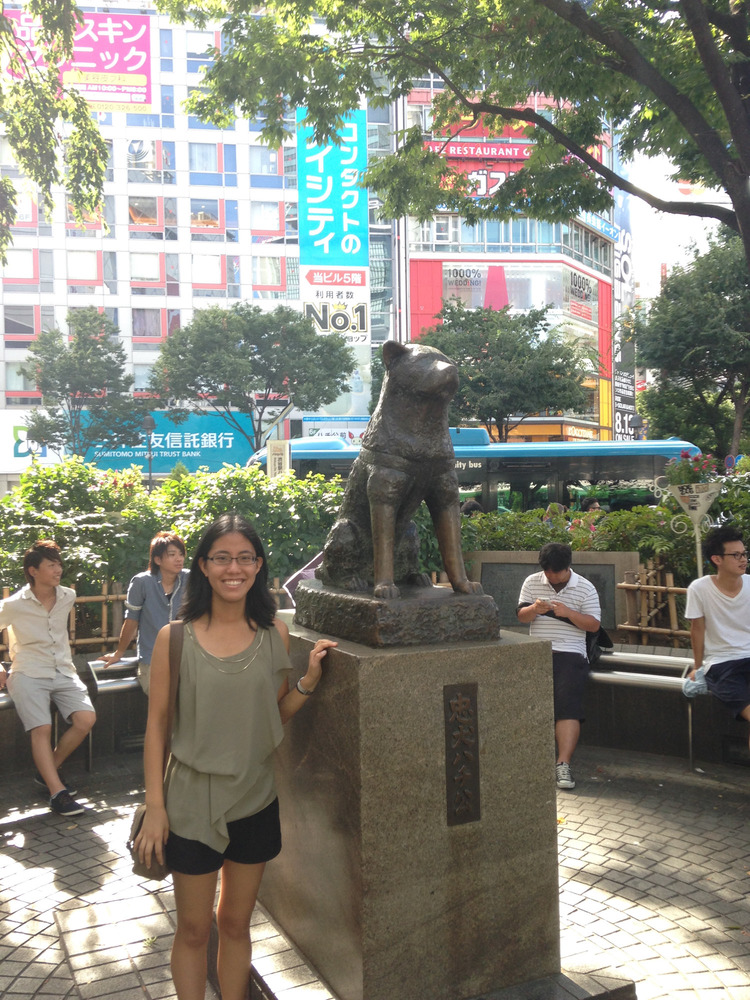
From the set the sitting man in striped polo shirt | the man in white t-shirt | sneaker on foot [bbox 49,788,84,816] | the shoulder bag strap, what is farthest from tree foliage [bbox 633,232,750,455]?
the shoulder bag strap

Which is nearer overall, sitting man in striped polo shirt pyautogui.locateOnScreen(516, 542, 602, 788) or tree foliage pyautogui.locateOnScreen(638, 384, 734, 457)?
sitting man in striped polo shirt pyautogui.locateOnScreen(516, 542, 602, 788)

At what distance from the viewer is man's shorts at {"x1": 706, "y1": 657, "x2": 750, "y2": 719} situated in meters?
4.63

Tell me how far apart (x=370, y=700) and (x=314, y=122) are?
848cm

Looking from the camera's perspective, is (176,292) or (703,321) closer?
(703,321)

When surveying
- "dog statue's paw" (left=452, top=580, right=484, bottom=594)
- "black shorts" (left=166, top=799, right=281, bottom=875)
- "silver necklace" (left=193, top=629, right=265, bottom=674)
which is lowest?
"black shorts" (left=166, top=799, right=281, bottom=875)

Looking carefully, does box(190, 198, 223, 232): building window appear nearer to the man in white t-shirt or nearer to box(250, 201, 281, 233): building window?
box(250, 201, 281, 233): building window

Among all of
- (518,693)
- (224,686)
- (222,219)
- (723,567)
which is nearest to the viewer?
(224,686)

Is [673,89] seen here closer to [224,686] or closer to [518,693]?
[518,693]

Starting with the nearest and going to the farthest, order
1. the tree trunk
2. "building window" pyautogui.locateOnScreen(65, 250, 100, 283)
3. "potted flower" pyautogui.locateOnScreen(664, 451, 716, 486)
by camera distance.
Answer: "potted flower" pyautogui.locateOnScreen(664, 451, 716, 486) → the tree trunk → "building window" pyautogui.locateOnScreen(65, 250, 100, 283)

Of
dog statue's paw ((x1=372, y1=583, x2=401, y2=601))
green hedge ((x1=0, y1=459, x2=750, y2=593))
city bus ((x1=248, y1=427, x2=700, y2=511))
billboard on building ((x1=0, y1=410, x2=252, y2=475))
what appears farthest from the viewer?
billboard on building ((x1=0, y1=410, x2=252, y2=475))

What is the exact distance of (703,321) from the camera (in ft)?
74.6

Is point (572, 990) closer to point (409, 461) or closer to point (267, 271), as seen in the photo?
point (409, 461)

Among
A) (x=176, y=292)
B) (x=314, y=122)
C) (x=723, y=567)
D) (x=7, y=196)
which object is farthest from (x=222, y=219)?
(x=723, y=567)

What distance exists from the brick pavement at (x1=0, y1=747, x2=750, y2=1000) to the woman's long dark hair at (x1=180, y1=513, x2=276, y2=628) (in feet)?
4.27
